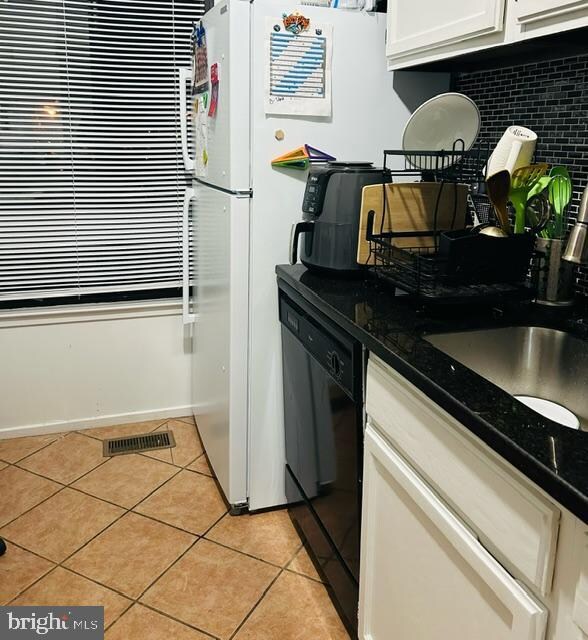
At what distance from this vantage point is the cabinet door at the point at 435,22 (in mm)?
1401

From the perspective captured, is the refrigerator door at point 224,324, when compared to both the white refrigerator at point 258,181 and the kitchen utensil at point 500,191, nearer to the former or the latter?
the white refrigerator at point 258,181

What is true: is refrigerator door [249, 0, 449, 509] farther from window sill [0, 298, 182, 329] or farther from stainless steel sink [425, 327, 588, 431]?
window sill [0, 298, 182, 329]

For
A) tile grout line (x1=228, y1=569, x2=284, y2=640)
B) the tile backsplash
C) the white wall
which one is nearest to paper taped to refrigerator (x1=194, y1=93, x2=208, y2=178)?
the white wall

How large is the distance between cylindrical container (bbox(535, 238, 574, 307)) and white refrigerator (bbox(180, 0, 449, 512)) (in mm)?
692

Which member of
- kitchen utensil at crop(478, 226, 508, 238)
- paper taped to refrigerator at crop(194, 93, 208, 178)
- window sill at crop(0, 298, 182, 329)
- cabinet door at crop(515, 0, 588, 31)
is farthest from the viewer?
window sill at crop(0, 298, 182, 329)

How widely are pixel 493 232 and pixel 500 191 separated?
0.32ft

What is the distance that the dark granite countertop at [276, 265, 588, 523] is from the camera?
2.72ft

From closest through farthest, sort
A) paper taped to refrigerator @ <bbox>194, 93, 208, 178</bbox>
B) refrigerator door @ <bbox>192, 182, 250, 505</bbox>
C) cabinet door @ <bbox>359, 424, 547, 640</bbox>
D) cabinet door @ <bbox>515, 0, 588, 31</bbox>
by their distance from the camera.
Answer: cabinet door @ <bbox>359, 424, 547, 640</bbox>, cabinet door @ <bbox>515, 0, 588, 31</bbox>, refrigerator door @ <bbox>192, 182, 250, 505</bbox>, paper taped to refrigerator @ <bbox>194, 93, 208, 178</bbox>

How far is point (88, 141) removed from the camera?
2.63m

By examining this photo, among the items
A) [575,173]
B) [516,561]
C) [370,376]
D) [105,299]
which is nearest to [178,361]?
[105,299]

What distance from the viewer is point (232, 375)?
6.91ft

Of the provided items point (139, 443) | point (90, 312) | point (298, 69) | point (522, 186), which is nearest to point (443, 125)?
point (522, 186)

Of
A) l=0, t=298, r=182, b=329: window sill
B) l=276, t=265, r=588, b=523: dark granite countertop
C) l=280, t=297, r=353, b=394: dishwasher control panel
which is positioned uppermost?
l=276, t=265, r=588, b=523: dark granite countertop

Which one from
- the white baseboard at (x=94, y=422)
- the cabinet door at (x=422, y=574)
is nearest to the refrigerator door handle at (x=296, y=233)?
the cabinet door at (x=422, y=574)
